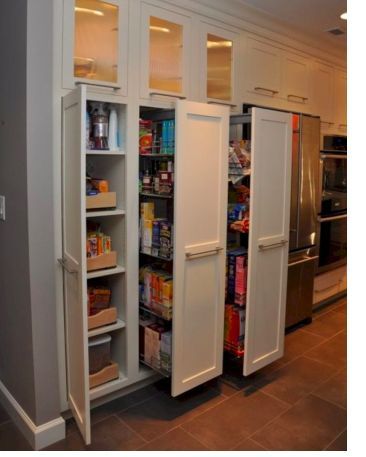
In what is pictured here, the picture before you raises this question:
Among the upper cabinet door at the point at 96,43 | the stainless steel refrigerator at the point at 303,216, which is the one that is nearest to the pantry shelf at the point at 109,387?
the stainless steel refrigerator at the point at 303,216

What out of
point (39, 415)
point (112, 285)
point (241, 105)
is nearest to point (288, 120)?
point (241, 105)

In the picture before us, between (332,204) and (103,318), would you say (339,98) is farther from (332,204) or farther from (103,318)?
(103,318)

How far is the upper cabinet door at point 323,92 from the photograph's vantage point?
368cm

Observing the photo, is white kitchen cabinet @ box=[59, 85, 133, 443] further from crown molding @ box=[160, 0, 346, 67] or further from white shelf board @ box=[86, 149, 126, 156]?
crown molding @ box=[160, 0, 346, 67]

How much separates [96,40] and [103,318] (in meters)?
1.50

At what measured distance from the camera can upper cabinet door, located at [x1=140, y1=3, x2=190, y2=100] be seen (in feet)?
7.55

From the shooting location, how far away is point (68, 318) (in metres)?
2.12

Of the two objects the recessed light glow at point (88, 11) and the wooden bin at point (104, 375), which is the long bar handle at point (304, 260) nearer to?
the wooden bin at point (104, 375)

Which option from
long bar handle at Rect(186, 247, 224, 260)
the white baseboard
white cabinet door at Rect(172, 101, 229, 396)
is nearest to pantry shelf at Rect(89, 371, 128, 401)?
the white baseboard

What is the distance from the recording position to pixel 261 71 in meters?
3.07

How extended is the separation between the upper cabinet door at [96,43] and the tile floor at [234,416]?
5.95ft

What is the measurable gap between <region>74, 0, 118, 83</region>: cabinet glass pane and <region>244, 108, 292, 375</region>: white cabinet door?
33.5 inches

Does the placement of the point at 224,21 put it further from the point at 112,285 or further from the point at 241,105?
the point at 112,285

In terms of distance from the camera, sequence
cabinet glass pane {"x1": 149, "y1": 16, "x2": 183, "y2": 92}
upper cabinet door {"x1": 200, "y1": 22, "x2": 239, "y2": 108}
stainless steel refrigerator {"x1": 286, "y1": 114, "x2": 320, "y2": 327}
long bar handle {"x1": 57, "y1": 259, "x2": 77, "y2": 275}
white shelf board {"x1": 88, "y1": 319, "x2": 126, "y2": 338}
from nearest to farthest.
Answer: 1. long bar handle {"x1": 57, "y1": 259, "x2": 77, "y2": 275}
2. white shelf board {"x1": 88, "y1": 319, "x2": 126, "y2": 338}
3. cabinet glass pane {"x1": 149, "y1": 16, "x2": 183, "y2": 92}
4. upper cabinet door {"x1": 200, "y1": 22, "x2": 239, "y2": 108}
5. stainless steel refrigerator {"x1": 286, "y1": 114, "x2": 320, "y2": 327}
